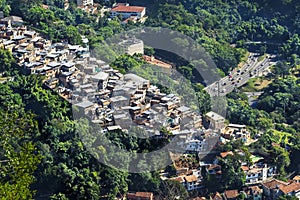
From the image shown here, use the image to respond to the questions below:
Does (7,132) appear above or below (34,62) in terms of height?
above

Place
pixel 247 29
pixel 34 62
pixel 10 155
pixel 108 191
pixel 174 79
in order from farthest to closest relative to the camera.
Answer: pixel 247 29, pixel 174 79, pixel 34 62, pixel 108 191, pixel 10 155

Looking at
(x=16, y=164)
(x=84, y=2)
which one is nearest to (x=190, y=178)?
(x=16, y=164)

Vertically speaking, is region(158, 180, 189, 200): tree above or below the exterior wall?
below

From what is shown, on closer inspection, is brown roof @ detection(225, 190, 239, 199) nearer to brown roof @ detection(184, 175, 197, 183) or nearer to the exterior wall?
brown roof @ detection(184, 175, 197, 183)

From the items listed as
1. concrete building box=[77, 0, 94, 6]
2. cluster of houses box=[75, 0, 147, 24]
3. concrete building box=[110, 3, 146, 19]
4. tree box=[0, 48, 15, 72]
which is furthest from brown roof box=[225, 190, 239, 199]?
concrete building box=[77, 0, 94, 6]

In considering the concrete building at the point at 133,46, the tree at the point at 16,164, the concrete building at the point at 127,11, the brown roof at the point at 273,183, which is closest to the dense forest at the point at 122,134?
the tree at the point at 16,164

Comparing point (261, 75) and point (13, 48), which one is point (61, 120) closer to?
point (13, 48)

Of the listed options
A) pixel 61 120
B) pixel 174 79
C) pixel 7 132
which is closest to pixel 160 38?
pixel 174 79
